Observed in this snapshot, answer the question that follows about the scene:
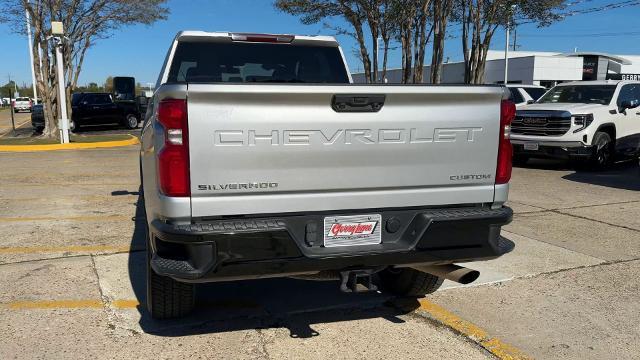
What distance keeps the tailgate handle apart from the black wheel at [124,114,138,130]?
935 inches

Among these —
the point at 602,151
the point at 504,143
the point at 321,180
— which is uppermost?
the point at 504,143

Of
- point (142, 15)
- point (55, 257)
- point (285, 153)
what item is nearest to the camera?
point (285, 153)

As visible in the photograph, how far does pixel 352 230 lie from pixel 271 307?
4.56 ft

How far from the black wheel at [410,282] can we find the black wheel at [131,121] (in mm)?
22747

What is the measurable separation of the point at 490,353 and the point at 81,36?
2384 centimetres

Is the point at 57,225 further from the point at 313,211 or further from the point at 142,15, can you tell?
the point at 142,15

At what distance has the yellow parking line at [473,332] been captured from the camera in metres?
3.53

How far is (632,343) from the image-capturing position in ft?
12.1

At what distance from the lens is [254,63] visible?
502 cm

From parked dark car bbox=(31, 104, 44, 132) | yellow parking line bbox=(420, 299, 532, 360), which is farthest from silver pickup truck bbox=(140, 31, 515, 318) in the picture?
parked dark car bbox=(31, 104, 44, 132)

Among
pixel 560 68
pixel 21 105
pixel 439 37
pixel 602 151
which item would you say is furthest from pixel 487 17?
pixel 21 105

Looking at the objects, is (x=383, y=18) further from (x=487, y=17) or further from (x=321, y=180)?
(x=321, y=180)

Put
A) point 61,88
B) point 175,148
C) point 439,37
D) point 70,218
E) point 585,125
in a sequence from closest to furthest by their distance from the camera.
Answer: point 175,148 < point 70,218 < point 585,125 < point 61,88 < point 439,37

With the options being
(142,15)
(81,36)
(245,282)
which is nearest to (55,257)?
(245,282)
